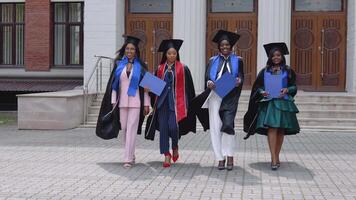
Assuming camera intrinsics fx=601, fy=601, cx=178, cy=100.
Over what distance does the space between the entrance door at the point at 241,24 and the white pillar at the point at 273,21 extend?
2.06 ft

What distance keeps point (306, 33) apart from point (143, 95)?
11922mm

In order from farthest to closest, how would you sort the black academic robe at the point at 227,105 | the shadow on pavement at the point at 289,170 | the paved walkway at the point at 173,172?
the black academic robe at the point at 227,105, the shadow on pavement at the point at 289,170, the paved walkway at the point at 173,172

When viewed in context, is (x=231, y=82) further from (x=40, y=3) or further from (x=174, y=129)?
(x=40, y=3)

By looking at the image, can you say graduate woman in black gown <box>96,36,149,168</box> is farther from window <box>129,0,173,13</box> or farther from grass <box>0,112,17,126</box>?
window <box>129,0,173,13</box>

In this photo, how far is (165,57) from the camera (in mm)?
9461

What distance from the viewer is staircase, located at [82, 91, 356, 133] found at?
15477 mm

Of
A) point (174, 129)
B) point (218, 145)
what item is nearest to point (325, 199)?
point (218, 145)

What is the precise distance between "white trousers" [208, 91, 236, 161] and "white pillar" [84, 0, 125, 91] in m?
11.3

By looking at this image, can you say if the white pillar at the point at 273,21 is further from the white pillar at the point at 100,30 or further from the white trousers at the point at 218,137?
the white trousers at the point at 218,137

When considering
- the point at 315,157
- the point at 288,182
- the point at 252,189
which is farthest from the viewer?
the point at 315,157

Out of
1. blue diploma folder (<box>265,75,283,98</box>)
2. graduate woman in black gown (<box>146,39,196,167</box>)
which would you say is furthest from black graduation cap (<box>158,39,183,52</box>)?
blue diploma folder (<box>265,75,283,98</box>)

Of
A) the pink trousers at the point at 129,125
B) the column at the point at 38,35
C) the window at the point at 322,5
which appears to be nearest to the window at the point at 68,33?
the column at the point at 38,35

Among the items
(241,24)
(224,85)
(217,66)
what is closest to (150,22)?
(241,24)

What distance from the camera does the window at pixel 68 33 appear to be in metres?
22.7
